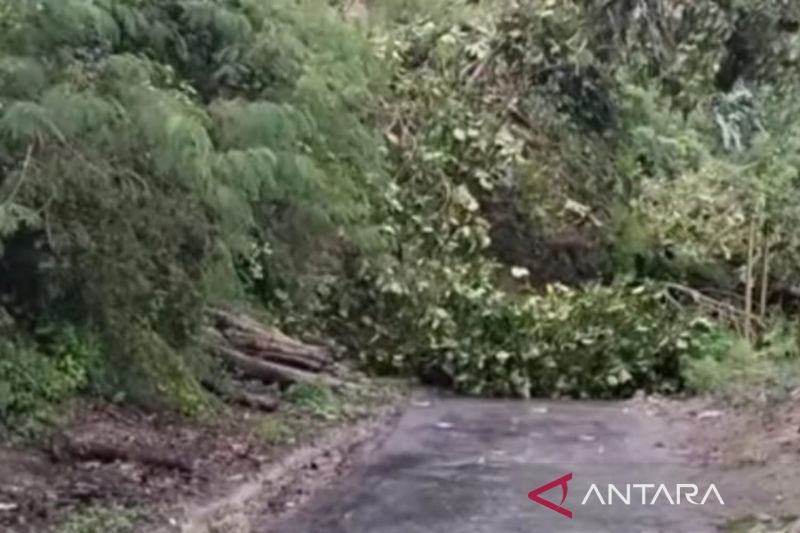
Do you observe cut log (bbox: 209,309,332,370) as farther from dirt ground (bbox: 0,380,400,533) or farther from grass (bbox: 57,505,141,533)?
grass (bbox: 57,505,141,533)

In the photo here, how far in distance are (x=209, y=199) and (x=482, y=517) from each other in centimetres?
255

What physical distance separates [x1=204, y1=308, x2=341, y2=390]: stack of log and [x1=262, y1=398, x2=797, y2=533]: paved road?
3.37 ft

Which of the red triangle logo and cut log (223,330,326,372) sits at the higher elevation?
cut log (223,330,326,372)

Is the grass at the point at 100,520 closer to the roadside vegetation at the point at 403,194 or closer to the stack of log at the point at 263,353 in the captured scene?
the roadside vegetation at the point at 403,194

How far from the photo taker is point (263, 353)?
491 inches

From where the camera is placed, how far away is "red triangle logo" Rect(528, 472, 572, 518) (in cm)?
773

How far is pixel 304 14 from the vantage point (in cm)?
1048

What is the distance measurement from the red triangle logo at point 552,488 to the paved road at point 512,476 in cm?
5

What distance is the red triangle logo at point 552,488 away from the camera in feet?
25.3

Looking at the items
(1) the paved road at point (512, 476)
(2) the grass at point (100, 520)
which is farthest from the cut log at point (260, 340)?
(2) the grass at point (100, 520)

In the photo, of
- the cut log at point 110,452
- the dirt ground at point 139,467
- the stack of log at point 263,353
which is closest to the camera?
the dirt ground at point 139,467

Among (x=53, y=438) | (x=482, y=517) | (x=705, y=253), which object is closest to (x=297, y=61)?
(x=53, y=438)

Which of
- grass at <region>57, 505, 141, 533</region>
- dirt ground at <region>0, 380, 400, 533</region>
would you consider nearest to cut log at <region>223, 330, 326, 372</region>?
dirt ground at <region>0, 380, 400, 533</region>

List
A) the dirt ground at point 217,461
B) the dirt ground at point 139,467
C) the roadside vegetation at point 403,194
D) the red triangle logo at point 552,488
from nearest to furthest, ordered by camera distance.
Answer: the dirt ground at point 139,467, the dirt ground at point 217,461, the red triangle logo at point 552,488, the roadside vegetation at point 403,194
